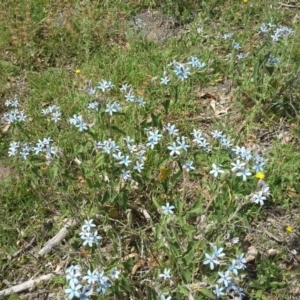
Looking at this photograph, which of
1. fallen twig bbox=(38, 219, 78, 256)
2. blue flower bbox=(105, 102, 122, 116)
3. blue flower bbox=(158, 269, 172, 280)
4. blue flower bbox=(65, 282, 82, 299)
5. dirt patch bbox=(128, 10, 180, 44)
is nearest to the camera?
blue flower bbox=(65, 282, 82, 299)

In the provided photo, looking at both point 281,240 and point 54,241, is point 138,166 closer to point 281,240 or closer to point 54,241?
point 54,241

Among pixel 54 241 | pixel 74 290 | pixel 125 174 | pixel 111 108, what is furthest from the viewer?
pixel 54 241

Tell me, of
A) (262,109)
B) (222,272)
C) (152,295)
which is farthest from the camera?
(262,109)

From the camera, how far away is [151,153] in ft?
11.0

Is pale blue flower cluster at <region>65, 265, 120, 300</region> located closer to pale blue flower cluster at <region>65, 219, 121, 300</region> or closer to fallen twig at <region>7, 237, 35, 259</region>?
pale blue flower cluster at <region>65, 219, 121, 300</region>

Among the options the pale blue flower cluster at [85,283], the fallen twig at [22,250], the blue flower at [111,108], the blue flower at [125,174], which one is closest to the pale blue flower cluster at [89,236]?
the pale blue flower cluster at [85,283]

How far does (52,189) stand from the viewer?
331 cm

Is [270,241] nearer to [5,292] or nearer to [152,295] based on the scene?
[152,295]

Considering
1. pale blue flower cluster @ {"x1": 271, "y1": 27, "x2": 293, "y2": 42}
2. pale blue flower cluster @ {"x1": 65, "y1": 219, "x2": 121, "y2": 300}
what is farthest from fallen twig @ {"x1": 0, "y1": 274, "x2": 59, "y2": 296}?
pale blue flower cluster @ {"x1": 271, "y1": 27, "x2": 293, "y2": 42}

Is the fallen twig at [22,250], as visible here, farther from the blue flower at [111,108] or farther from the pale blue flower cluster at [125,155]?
the blue flower at [111,108]

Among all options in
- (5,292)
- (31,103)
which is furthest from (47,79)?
(5,292)

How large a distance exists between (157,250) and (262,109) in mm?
1400

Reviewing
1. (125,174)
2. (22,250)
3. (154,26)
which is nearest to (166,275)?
(125,174)

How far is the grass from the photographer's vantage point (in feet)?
8.63
